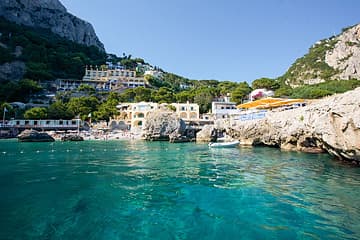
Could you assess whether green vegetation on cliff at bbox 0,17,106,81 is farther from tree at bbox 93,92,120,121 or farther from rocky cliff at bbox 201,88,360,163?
rocky cliff at bbox 201,88,360,163

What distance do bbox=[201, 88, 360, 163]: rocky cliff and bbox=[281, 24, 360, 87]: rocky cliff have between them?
211 feet

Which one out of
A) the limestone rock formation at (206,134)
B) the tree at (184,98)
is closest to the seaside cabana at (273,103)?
the limestone rock formation at (206,134)

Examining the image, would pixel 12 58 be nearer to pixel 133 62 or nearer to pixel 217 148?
pixel 133 62

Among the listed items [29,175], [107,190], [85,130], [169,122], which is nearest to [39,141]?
[85,130]

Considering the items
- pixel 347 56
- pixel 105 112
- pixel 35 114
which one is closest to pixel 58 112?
pixel 35 114

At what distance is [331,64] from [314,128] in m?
86.5

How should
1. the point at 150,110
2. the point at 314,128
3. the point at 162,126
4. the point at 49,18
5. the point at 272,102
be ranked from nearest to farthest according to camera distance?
the point at 314,128
the point at 272,102
the point at 162,126
the point at 150,110
the point at 49,18

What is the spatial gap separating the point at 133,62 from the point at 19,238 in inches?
5366

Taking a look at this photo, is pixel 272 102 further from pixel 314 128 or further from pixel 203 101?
pixel 203 101

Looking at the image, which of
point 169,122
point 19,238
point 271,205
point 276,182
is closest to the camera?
point 19,238

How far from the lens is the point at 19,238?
4.21 m

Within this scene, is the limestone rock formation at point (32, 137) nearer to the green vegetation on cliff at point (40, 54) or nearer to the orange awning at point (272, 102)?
the orange awning at point (272, 102)

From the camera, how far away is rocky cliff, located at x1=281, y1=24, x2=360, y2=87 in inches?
2876

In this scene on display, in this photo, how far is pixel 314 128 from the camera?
46.4 feet
